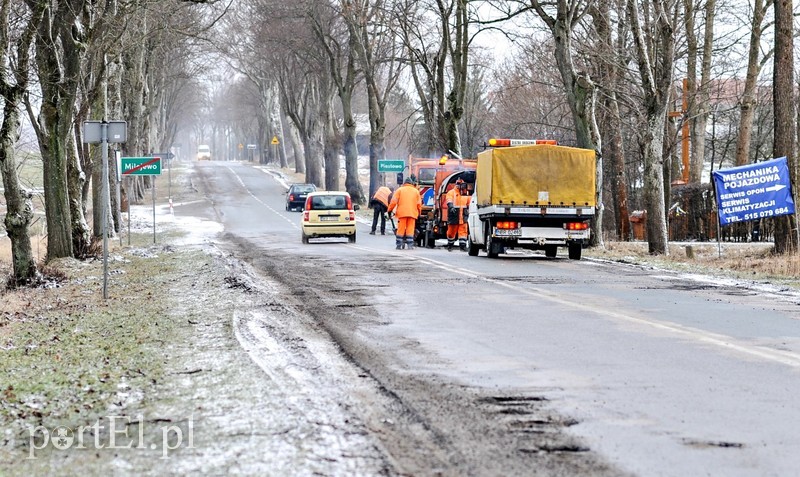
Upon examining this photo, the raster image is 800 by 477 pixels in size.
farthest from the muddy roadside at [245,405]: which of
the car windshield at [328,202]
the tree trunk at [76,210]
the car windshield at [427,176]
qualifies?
the car windshield at [427,176]

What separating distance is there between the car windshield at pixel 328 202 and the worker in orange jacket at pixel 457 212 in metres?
4.91

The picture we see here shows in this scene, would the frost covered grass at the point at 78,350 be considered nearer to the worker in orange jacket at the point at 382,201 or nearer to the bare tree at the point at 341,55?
the worker in orange jacket at the point at 382,201

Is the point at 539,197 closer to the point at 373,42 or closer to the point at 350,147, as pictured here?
the point at 373,42

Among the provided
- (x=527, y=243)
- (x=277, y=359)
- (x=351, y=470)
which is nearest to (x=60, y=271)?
(x=527, y=243)

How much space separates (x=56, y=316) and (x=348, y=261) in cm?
953

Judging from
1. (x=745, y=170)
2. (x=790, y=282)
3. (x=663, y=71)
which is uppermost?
(x=663, y=71)

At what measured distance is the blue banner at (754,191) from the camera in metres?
24.0

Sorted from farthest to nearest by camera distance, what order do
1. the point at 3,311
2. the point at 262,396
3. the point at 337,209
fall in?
the point at 337,209
the point at 3,311
the point at 262,396

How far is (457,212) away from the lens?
31.3 meters

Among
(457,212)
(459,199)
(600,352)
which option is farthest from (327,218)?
(600,352)

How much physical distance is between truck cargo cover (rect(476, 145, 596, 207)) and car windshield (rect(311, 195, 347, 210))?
35.4ft

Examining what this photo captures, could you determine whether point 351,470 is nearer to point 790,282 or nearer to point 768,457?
point 768,457

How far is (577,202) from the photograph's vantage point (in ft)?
81.9

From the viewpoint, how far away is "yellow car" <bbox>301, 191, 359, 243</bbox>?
34.9 metres
